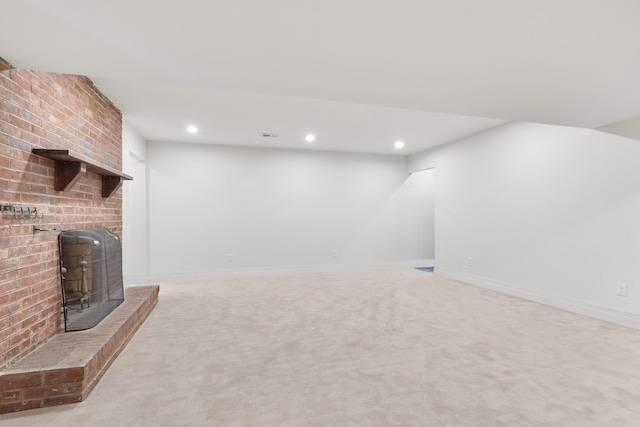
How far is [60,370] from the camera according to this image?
1.79 meters

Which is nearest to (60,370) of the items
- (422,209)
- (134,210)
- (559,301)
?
(134,210)

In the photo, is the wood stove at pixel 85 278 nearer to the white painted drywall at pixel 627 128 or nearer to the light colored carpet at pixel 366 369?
the light colored carpet at pixel 366 369

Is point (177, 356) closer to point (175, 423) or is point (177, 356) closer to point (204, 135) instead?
point (175, 423)

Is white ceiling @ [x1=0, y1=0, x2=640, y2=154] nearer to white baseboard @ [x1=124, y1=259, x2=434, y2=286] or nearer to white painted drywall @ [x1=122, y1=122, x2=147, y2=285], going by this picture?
white painted drywall @ [x1=122, y1=122, x2=147, y2=285]

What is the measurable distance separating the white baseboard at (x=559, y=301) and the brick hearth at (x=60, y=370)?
4.42 m

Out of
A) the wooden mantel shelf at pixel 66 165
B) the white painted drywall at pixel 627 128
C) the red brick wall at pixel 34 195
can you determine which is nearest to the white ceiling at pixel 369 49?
the white painted drywall at pixel 627 128

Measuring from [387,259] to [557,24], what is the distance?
17.9 feet

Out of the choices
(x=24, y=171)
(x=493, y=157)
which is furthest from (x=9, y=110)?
(x=493, y=157)

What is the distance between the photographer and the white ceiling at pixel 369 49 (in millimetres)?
1421

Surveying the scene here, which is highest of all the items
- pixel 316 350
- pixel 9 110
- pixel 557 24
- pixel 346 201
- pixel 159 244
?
pixel 557 24

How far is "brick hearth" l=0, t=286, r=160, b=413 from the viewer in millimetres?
1731

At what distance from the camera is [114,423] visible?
1620 millimetres

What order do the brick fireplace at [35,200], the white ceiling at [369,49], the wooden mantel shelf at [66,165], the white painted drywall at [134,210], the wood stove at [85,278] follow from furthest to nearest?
the white painted drywall at [134,210] → the wood stove at [85,278] → the wooden mantel shelf at [66,165] → the brick fireplace at [35,200] → the white ceiling at [369,49]

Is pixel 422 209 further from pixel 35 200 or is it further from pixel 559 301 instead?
pixel 35 200
